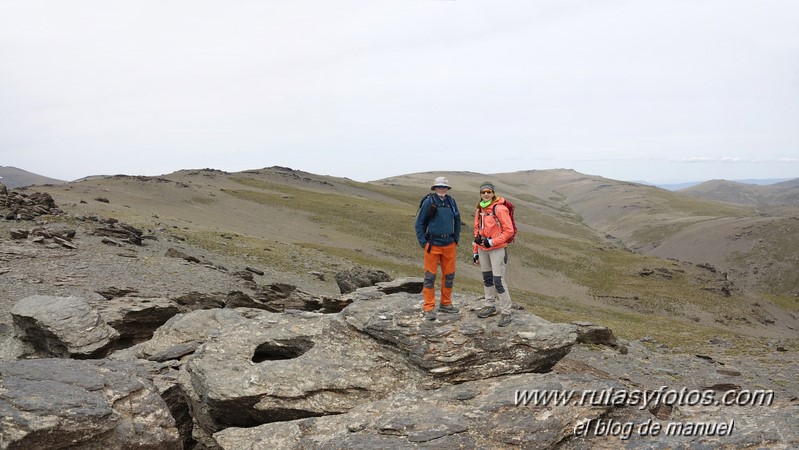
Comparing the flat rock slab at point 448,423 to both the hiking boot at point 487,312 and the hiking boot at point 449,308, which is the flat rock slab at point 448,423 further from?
the hiking boot at point 449,308

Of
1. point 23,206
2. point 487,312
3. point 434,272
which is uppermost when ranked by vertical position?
point 23,206

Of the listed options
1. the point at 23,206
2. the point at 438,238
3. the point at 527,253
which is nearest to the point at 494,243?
the point at 438,238

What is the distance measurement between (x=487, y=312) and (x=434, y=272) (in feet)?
6.89

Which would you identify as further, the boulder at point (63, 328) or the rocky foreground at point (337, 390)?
the boulder at point (63, 328)

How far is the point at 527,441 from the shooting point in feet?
35.0

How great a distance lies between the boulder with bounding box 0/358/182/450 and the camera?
9891 mm

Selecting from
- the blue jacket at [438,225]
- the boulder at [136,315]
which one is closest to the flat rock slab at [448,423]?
the blue jacket at [438,225]

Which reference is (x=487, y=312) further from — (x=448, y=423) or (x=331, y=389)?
(x=331, y=389)

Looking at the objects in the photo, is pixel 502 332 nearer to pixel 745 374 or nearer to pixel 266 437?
pixel 266 437

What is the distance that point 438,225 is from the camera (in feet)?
48.9

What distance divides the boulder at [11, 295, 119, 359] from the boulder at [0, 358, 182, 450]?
3.80 meters

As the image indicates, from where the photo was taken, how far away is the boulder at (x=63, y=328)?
1600 cm

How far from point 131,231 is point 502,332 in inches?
1707

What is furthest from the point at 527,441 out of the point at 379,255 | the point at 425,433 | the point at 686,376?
the point at 379,255
